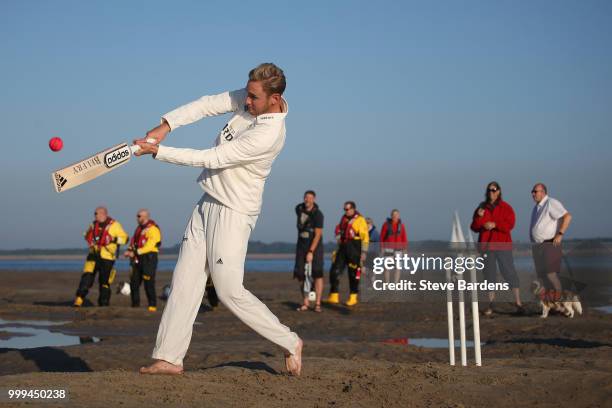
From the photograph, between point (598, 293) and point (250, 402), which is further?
point (598, 293)

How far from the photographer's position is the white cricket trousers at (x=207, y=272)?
6871 mm

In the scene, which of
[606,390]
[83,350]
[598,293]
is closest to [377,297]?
[606,390]

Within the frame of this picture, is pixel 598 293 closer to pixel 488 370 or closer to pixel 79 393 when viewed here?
pixel 488 370

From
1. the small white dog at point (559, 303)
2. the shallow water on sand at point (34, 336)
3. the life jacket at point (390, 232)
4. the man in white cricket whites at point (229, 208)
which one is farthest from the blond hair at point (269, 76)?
the life jacket at point (390, 232)

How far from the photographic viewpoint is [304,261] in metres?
18.2

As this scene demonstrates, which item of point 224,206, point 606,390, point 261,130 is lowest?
point 606,390

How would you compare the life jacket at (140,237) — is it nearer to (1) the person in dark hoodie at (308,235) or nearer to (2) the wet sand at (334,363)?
(2) the wet sand at (334,363)

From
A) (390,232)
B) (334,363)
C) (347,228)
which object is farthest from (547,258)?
(390,232)

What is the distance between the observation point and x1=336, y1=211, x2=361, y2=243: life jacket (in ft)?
63.8

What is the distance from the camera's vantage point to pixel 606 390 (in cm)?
741

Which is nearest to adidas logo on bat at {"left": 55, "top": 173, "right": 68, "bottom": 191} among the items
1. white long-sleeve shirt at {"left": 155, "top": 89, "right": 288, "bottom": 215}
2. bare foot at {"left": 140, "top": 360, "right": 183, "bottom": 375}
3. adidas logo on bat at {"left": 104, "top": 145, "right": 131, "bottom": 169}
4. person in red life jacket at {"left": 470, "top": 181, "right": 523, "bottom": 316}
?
adidas logo on bat at {"left": 104, "top": 145, "right": 131, "bottom": 169}

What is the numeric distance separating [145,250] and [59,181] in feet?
40.2

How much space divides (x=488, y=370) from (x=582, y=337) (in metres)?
5.41

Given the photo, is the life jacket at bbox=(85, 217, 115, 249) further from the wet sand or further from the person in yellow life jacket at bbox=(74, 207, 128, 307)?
the wet sand
